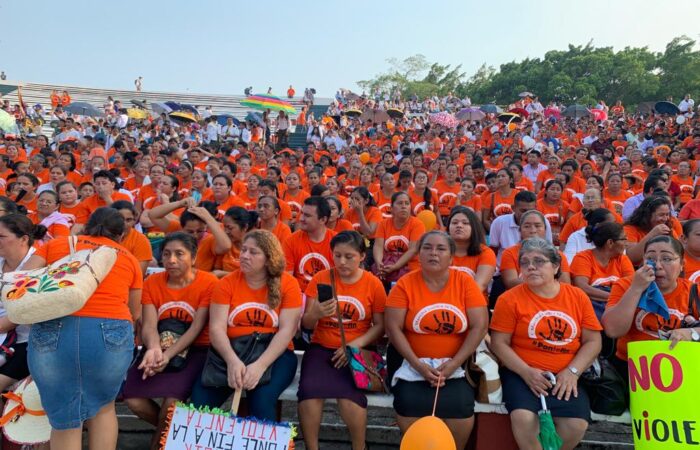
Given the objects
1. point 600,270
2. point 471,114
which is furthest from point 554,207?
point 471,114

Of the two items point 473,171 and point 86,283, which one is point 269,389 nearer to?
point 86,283

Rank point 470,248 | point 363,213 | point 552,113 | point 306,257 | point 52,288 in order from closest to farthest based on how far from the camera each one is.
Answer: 1. point 52,288
2. point 470,248
3. point 306,257
4. point 363,213
5. point 552,113

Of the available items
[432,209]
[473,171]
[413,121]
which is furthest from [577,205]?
[413,121]

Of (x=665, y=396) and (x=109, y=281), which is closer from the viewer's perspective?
(x=665, y=396)

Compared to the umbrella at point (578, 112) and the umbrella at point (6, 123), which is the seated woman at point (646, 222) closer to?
the umbrella at point (6, 123)

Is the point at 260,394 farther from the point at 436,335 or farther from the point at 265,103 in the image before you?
the point at 265,103

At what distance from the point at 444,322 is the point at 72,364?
2.18m

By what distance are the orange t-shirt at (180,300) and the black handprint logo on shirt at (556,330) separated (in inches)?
88.2

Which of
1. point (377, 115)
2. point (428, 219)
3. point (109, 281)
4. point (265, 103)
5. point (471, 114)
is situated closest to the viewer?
point (109, 281)

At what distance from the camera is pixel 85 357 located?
274 cm

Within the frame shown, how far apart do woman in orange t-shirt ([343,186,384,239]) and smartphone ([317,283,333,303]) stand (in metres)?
2.86

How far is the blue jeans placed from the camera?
3264mm

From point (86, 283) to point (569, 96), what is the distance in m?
46.5

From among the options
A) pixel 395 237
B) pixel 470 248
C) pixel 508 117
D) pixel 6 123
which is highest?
pixel 508 117
